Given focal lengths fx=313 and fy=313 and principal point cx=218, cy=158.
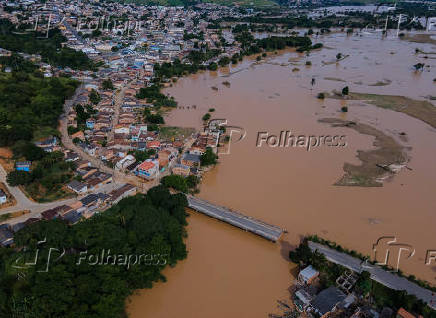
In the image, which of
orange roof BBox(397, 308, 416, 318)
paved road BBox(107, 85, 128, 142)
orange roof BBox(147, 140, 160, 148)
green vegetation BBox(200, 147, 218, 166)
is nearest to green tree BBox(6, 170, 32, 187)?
paved road BBox(107, 85, 128, 142)

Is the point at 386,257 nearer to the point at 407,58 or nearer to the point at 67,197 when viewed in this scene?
the point at 67,197

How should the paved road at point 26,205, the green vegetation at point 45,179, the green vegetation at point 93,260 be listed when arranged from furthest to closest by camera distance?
the green vegetation at point 45,179 < the paved road at point 26,205 < the green vegetation at point 93,260

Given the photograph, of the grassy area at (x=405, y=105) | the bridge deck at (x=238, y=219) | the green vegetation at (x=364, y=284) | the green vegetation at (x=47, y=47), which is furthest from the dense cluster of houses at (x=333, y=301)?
the green vegetation at (x=47, y=47)

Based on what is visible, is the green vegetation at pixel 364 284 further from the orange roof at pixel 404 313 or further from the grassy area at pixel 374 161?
the grassy area at pixel 374 161

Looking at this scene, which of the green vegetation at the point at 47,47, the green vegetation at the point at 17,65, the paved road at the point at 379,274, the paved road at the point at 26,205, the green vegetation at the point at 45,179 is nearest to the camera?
the paved road at the point at 379,274

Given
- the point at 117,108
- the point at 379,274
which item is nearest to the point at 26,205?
the point at 117,108

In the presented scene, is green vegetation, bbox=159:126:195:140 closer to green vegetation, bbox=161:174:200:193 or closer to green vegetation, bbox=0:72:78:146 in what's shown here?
green vegetation, bbox=161:174:200:193

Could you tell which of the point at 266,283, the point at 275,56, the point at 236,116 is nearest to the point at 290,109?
the point at 236,116
